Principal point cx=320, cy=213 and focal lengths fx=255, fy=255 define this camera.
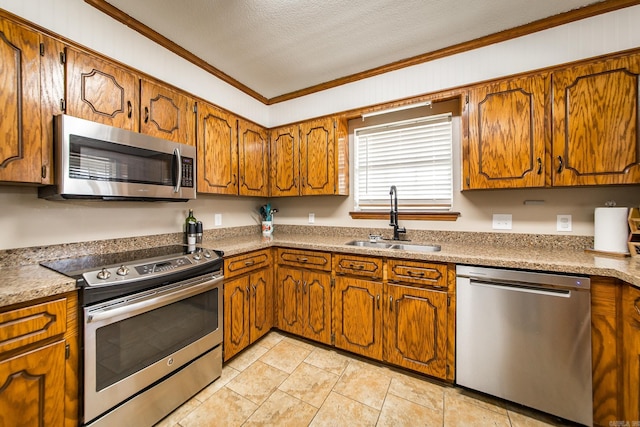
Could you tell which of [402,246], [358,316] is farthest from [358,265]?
[402,246]

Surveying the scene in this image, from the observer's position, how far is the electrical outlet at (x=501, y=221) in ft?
6.64

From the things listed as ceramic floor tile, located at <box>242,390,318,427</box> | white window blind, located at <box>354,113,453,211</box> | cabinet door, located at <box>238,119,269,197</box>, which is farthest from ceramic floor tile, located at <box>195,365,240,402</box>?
white window blind, located at <box>354,113,453,211</box>

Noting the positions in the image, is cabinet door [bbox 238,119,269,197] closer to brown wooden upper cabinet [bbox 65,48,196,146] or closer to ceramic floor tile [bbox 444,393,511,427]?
brown wooden upper cabinet [bbox 65,48,196,146]

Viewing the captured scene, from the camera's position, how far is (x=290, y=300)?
2.38 meters


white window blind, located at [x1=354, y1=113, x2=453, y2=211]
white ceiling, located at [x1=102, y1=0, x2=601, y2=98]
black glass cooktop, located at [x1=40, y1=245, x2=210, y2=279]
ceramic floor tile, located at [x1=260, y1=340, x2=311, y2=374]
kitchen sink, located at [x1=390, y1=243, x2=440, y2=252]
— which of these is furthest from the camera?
white window blind, located at [x1=354, y1=113, x2=453, y2=211]

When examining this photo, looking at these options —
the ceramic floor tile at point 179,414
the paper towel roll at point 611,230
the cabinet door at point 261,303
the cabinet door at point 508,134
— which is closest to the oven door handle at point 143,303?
the cabinet door at point 261,303

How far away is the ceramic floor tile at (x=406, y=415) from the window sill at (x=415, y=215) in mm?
1412

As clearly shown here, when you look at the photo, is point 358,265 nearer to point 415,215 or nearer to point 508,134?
point 415,215

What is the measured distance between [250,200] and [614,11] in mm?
3260

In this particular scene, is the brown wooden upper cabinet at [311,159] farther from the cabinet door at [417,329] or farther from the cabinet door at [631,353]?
the cabinet door at [631,353]

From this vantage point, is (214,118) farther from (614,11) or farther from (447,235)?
(614,11)

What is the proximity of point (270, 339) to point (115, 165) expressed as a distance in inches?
74.0

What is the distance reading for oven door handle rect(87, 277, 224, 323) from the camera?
1244 mm

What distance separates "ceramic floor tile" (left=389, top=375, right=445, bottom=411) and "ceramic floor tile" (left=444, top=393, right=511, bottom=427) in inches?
2.3
